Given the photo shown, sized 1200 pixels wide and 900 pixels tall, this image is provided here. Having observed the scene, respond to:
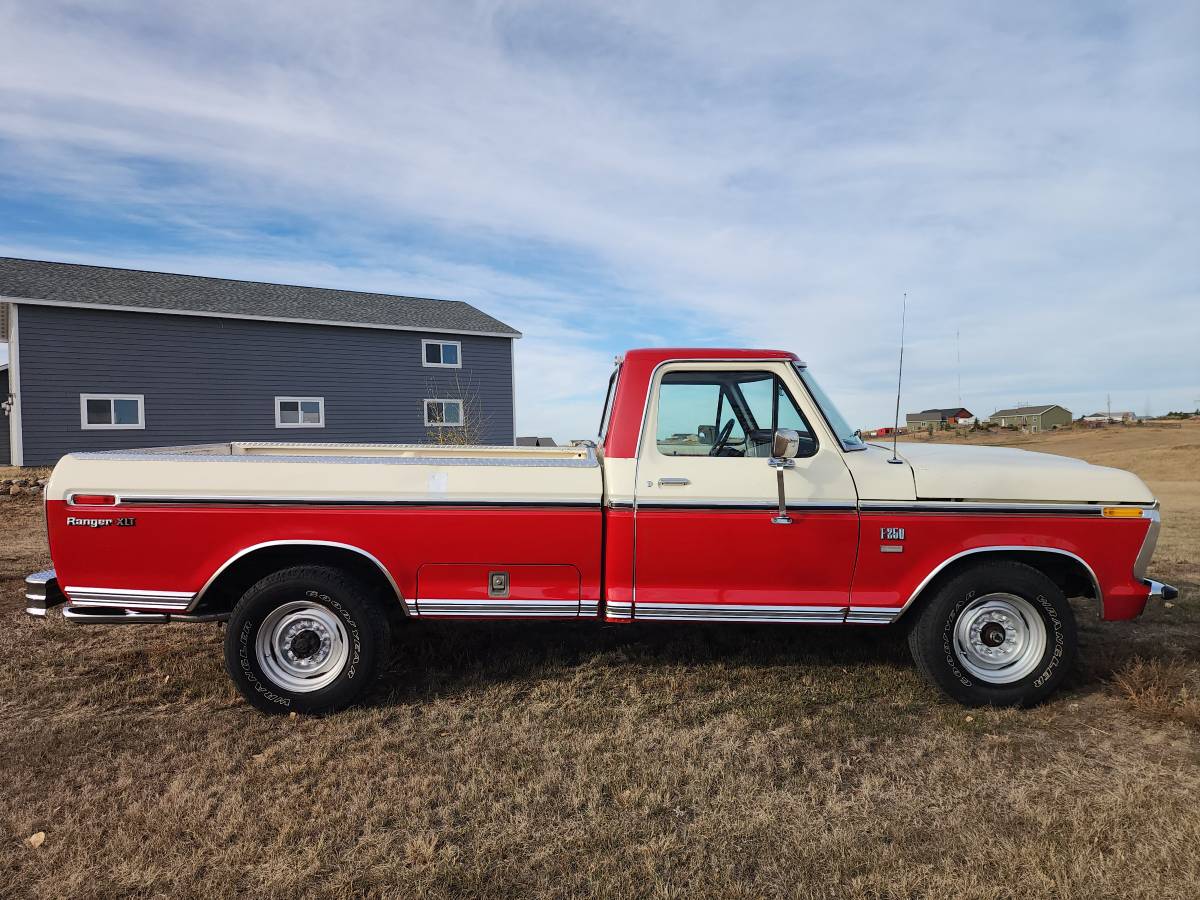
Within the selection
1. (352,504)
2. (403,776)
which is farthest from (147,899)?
(352,504)

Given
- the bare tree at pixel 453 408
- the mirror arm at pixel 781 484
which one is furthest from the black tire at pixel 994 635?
the bare tree at pixel 453 408

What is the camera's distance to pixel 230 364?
21.0 m

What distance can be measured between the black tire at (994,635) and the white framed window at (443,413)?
2088cm

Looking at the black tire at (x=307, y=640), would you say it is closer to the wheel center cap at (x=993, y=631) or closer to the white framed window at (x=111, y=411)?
the wheel center cap at (x=993, y=631)

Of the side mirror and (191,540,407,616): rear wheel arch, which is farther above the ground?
the side mirror

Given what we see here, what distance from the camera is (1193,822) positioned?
10.1 ft

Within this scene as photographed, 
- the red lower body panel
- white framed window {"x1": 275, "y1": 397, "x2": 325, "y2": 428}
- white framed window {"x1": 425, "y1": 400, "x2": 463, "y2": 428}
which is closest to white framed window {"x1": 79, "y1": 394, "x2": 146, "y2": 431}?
white framed window {"x1": 275, "y1": 397, "x2": 325, "y2": 428}

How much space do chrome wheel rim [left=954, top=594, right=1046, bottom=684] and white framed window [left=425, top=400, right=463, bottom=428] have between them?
20886 millimetres

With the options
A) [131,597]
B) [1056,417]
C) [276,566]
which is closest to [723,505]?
[276,566]

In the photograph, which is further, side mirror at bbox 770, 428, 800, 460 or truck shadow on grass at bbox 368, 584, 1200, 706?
truck shadow on grass at bbox 368, 584, 1200, 706

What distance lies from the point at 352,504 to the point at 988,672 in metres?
3.77

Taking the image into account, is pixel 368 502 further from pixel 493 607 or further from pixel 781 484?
pixel 781 484

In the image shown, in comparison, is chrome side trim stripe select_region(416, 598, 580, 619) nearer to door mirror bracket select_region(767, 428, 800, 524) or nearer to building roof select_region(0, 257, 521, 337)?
door mirror bracket select_region(767, 428, 800, 524)

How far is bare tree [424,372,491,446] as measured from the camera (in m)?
24.1
